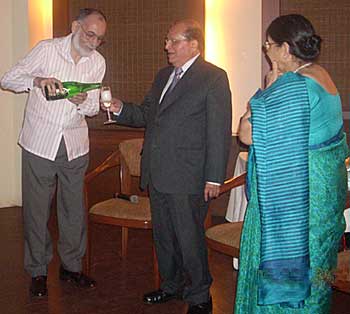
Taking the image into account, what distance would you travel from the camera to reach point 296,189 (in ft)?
7.82

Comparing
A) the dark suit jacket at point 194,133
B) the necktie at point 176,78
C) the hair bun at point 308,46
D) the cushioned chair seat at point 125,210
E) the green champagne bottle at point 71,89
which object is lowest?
the cushioned chair seat at point 125,210

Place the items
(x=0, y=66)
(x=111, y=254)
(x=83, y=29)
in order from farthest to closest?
A: 1. (x=0, y=66)
2. (x=111, y=254)
3. (x=83, y=29)

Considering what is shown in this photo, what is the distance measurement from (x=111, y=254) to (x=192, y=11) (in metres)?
2.19

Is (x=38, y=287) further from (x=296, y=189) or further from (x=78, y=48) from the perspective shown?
(x=296, y=189)

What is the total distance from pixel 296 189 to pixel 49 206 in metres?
1.78

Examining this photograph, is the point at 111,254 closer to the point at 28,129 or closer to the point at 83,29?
the point at 28,129

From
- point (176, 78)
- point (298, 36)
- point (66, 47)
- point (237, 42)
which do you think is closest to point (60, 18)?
point (237, 42)

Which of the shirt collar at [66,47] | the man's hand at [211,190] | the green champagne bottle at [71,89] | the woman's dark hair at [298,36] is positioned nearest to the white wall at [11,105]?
the shirt collar at [66,47]

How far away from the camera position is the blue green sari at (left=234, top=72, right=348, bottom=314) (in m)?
2.36

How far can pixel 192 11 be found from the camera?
562cm

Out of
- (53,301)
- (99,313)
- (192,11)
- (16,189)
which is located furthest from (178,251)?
(16,189)

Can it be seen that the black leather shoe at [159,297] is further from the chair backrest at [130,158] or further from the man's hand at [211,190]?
the chair backrest at [130,158]

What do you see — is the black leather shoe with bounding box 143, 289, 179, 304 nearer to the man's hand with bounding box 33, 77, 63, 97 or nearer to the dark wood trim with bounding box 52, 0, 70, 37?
the man's hand with bounding box 33, 77, 63, 97

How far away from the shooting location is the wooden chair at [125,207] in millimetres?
3959
